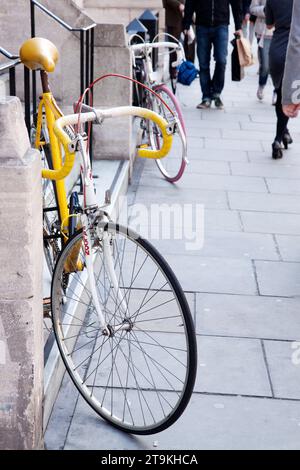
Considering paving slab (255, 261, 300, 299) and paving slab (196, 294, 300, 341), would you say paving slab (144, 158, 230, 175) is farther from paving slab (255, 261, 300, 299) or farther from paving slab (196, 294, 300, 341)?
paving slab (196, 294, 300, 341)

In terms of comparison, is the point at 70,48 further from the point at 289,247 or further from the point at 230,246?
the point at 289,247

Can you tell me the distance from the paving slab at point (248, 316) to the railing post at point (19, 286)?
1711mm

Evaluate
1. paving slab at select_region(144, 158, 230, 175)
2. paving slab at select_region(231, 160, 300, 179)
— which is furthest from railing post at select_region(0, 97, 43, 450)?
paving slab at select_region(231, 160, 300, 179)

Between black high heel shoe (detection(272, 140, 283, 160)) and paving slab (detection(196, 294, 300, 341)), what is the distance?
4013 millimetres

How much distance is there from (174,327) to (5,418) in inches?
67.4

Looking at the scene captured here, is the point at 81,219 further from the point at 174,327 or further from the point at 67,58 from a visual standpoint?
the point at 67,58

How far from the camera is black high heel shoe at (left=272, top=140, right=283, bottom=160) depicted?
9.01m

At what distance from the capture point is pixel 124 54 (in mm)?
7281

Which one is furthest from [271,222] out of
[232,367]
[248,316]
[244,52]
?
[244,52]

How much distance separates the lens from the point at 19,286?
3074mm

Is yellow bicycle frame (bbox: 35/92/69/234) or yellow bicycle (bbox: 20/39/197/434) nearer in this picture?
yellow bicycle (bbox: 20/39/197/434)

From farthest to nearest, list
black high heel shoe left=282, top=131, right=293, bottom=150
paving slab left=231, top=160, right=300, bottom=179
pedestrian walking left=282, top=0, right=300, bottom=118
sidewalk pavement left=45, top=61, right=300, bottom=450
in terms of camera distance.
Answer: black high heel shoe left=282, top=131, right=293, bottom=150 → paving slab left=231, top=160, right=300, bottom=179 → pedestrian walking left=282, top=0, right=300, bottom=118 → sidewalk pavement left=45, top=61, right=300, bottom=450

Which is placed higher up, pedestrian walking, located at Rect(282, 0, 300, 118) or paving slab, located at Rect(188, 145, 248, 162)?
pedestrian walking, located at Rect(282, 0, 300, 118)

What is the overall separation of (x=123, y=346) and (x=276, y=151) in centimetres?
505
